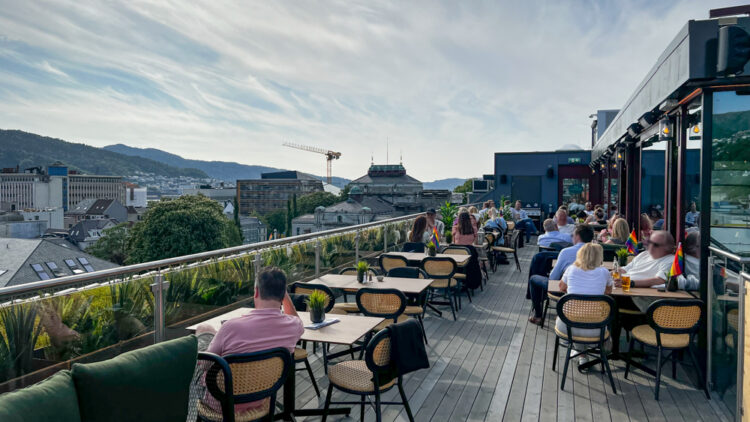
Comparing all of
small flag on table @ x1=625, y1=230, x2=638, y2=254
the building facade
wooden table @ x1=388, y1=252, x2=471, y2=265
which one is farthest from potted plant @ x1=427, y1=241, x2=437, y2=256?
the building facade

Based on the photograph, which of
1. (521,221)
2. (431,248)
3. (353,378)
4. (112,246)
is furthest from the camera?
(112,246)

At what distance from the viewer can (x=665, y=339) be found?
413cm

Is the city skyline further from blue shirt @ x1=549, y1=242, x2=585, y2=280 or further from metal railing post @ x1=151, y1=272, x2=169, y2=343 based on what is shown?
metal railing post @ x1=151, y1=272, x2=169, y2=343

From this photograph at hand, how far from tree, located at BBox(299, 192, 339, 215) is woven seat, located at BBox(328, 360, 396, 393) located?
9643 cm

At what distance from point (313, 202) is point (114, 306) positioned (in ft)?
319

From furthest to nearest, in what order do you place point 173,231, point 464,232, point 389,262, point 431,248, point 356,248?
point 173,231
point 464,232
point 356,248
point 431,248
point 389,262

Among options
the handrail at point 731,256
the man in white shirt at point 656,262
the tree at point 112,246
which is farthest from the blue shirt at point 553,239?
the tree at point 112,246

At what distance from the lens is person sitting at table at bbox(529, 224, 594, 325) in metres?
5.55

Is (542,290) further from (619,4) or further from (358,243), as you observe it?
(619,4)

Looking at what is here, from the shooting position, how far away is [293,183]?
149750mm

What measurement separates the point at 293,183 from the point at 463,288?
14463 cm

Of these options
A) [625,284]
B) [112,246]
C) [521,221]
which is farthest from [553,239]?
[112,246]

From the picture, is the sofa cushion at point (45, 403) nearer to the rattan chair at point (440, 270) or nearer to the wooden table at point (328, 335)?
the wooden table at point (328, 335)

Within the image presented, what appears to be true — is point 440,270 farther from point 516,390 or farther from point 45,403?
point 45,403
